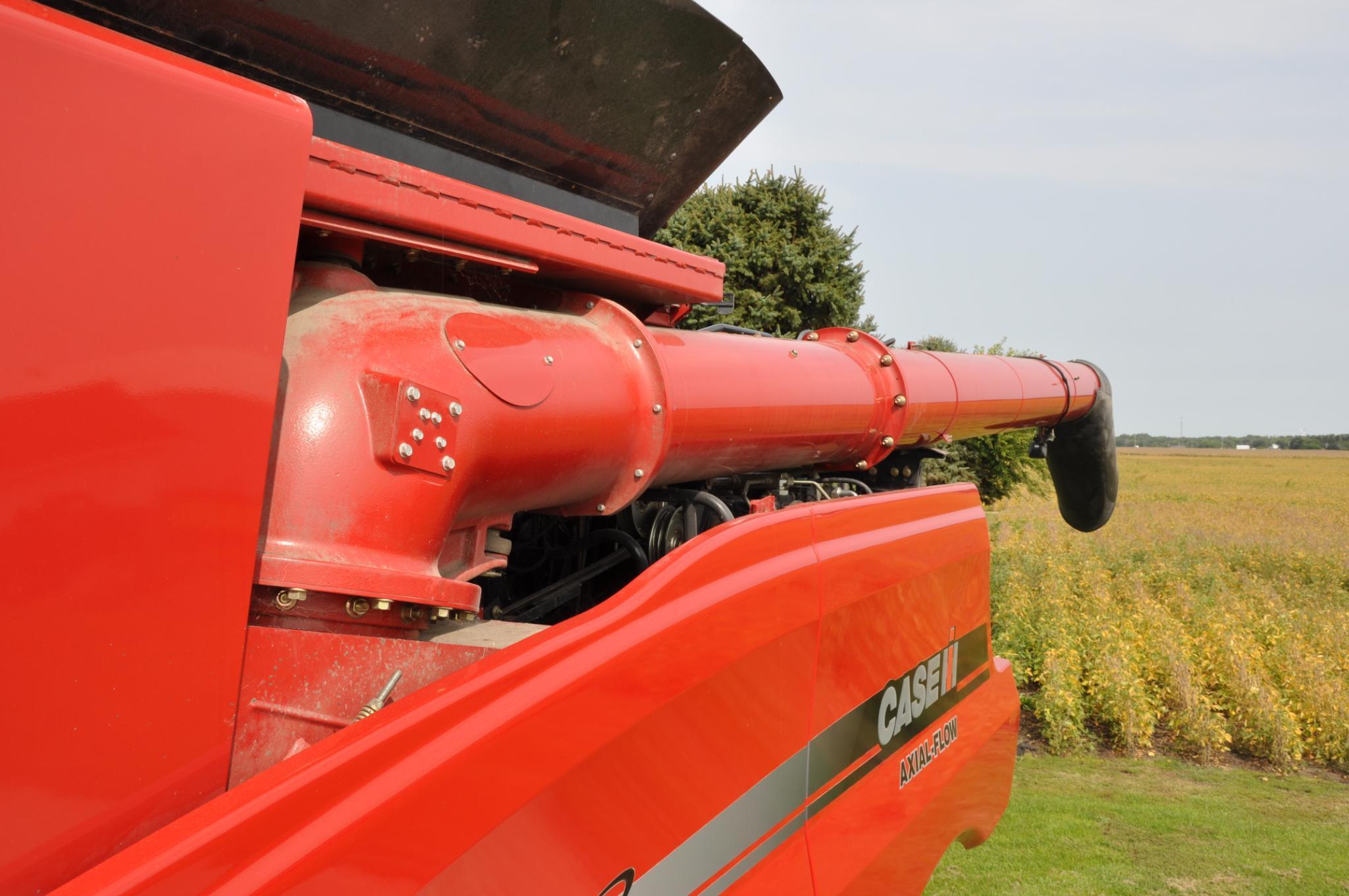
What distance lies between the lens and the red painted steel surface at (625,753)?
1055 millimetres

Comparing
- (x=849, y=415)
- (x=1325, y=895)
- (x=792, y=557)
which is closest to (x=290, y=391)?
(x=792, y=557)

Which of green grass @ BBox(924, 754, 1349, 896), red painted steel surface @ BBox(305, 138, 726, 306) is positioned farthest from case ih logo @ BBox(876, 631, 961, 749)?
green grass @ BBox(924, 754, 1349, 896)

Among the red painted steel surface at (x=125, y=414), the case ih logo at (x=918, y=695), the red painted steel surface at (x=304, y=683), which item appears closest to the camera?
the red painted steel surface at (x=125, y=414)

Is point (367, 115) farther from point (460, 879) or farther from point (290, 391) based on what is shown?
point (460, 879)

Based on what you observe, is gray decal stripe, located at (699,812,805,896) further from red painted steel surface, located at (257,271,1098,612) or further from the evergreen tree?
the evergreen tree

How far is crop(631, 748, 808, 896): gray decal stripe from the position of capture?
5.46 feet

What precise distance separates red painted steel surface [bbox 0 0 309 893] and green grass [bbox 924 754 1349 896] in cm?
503

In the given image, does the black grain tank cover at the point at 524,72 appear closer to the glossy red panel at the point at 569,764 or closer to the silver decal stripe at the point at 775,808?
the glossy red panel at the point at 569,764

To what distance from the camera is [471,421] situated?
1640mm

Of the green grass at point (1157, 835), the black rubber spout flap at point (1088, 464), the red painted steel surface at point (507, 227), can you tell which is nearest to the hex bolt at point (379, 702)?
the red painted steel surface at point (507, 227)

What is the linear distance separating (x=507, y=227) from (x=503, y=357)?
32 cm

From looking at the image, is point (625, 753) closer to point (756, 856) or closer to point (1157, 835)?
point (756, 856)

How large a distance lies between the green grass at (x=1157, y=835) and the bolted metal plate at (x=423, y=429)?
4.73 meters

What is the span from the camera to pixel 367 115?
2020 mm
